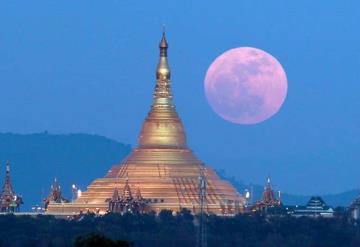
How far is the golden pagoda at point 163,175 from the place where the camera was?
4456 inches

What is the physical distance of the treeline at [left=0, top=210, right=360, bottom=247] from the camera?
100225 millimetres

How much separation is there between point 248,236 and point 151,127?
1163 cm

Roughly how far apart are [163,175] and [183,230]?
28.5 feet

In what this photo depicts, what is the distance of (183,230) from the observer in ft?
346

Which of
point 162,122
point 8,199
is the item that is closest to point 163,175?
point 162,122

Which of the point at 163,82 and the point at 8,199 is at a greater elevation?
the point at 163,82

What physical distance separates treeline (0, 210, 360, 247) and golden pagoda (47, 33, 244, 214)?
272cm

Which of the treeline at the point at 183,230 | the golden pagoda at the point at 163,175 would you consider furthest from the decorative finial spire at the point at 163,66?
the treeline at the point at 183,230

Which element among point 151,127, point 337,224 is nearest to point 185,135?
point 151,127

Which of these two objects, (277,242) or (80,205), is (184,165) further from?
(277,242)

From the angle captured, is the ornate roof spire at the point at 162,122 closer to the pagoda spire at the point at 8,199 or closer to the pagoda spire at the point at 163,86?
the pagoda spire at the point at 163,86

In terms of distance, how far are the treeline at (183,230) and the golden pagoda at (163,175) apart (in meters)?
2.72

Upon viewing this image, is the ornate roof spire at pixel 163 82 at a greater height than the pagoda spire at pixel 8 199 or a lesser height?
greater

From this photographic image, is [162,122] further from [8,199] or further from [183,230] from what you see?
[183,230]
